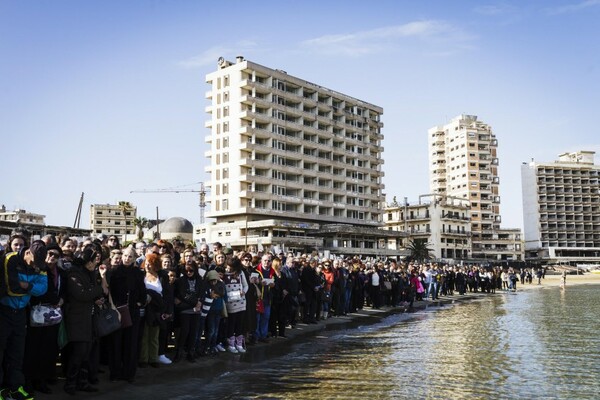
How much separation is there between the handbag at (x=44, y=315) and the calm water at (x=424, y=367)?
1.92m

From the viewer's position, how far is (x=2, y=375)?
7211 millimetres

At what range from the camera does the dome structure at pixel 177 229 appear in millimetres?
82938

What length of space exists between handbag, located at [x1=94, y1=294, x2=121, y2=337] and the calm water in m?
1.28

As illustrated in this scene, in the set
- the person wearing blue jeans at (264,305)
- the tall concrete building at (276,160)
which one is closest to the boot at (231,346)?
the person wearing blue jeans at (264,305)

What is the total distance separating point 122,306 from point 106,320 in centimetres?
37

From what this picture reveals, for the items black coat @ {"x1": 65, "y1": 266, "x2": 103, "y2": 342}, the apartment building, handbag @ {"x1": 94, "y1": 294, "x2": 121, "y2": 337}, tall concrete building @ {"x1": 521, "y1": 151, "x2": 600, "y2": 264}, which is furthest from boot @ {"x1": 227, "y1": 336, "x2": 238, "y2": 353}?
tall concrete building @ {"x1": 521, "y1": 151, "x2": 600, "y2": 264}

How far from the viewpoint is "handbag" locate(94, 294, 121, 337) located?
845cm

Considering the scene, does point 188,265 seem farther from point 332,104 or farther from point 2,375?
point 332,104

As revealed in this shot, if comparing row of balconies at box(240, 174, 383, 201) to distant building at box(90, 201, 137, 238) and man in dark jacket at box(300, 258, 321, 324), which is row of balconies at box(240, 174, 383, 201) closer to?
man in dark jacket at box(300, 258, 321, 324)

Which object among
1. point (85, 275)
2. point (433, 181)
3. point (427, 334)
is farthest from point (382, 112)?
point (85, 275)

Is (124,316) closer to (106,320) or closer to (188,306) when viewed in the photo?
(106,320)

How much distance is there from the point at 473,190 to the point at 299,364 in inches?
5060

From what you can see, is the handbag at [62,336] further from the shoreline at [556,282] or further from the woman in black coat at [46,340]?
the shoreline at [556,282]

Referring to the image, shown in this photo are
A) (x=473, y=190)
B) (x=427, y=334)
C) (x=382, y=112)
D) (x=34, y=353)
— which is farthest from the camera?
(x=473, y=190)
